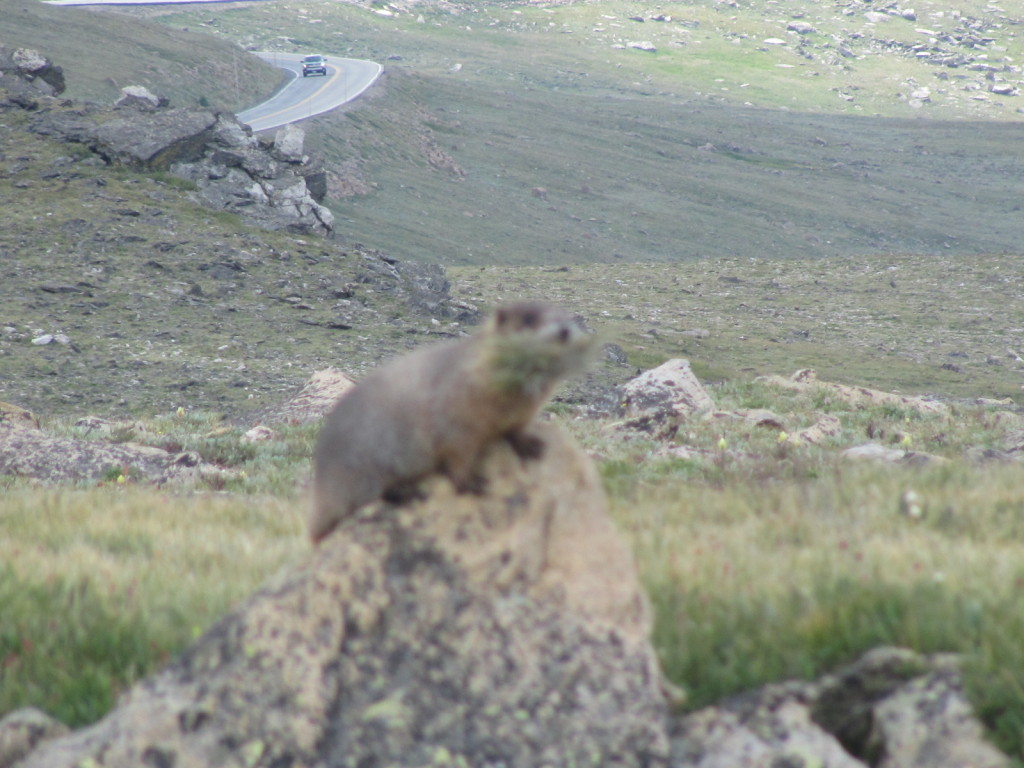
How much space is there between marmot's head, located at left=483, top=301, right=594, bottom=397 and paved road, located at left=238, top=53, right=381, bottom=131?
71638 mm

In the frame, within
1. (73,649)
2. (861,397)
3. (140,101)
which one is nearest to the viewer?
(73,649)

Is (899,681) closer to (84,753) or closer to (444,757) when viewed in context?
(444,757)

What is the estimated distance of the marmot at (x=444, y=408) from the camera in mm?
4566

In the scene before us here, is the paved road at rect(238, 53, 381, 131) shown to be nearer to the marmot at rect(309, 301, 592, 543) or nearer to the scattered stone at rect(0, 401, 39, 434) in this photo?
the scattered stone at rect(0, 401, 39, 434)

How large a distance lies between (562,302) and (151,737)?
44.4 meters

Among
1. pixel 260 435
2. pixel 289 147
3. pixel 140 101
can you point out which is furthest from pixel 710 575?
pixel 289 147

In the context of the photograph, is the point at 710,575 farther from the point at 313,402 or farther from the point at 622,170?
the point at 622,170

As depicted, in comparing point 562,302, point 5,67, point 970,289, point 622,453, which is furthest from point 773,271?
point 622,453

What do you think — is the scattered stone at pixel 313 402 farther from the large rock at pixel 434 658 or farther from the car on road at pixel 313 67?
the car on road at pixel 313 67

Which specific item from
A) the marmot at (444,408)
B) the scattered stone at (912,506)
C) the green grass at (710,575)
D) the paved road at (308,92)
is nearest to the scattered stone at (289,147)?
the paved road at (308,92)

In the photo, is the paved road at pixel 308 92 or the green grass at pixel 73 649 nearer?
the green grass at pixel 73 649

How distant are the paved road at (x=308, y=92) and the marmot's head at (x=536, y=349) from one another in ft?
235

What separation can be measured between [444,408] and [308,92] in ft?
315

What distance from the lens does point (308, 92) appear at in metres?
94.2
